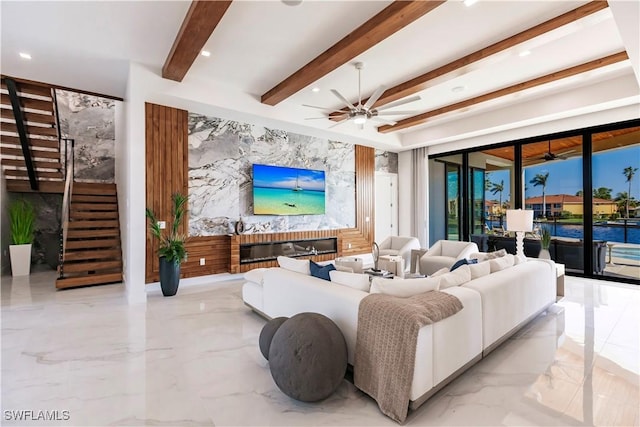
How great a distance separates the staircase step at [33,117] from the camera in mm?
5332

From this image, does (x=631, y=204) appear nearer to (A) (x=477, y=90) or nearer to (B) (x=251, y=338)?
(A) (x=477, y=90)

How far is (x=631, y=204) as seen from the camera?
5430 millimetres

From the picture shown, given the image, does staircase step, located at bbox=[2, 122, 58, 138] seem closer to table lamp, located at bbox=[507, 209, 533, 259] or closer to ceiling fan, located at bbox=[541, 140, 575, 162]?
table lamp, located at bbox=[507, 209, 533, 259]

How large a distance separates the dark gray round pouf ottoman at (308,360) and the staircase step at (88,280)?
4.60 meters

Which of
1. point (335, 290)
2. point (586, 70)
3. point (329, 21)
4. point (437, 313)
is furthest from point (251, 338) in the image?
point (586, 70)

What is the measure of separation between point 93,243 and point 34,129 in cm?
234

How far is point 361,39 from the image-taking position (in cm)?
334

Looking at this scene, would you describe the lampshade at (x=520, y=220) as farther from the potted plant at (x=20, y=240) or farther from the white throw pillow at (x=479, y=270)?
the potted plant at (x=20, y=240)

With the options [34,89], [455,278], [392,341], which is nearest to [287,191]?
[455,278]

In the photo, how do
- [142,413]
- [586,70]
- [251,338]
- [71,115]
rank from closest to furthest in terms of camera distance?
[142,413], [251,338], [586,70], [71,115]

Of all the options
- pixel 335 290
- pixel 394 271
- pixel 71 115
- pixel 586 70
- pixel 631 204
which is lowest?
pixel 394 271

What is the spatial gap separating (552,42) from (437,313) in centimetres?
383

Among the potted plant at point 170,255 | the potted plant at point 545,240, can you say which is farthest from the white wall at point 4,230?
the potted plant at point 545,240

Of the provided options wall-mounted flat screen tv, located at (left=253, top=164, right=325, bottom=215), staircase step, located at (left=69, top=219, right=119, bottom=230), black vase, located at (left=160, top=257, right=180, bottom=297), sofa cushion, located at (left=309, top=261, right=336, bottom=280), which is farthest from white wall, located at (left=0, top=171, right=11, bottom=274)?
sofa cushion, located at (left=309, top=261, right=336, bottom=280)
